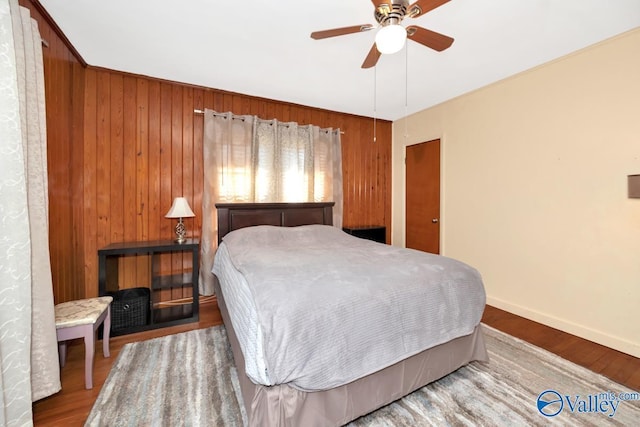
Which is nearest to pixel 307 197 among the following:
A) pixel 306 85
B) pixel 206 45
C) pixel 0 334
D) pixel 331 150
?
pixel 331 150

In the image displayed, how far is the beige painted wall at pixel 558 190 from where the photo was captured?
2.24 meters

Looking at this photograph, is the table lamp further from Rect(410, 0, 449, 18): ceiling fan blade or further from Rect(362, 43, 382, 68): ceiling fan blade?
Rect(410, 0, 449, 18): ceiling fan blade

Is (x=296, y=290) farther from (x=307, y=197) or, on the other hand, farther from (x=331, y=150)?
(x=331, y=150)

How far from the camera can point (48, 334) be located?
5.23ft

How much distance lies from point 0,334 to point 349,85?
3400 mm

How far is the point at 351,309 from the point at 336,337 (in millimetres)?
157

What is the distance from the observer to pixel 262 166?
11.5ft

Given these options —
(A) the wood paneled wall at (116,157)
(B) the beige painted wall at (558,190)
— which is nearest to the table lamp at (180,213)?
(A) the wood paneled wall at (116,157)

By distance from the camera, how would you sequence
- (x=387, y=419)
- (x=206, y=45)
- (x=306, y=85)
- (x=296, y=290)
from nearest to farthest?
1. (x=296, y=290)
2. (x=387, y=419)
3. (x=206, y=45)
4. (x=306, y=85)

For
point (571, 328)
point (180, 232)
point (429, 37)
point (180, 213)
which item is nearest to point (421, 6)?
point (429, 37)

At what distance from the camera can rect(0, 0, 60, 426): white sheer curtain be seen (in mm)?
1324

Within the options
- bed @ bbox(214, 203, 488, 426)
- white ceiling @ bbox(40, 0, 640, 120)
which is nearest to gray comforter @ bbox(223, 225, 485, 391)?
bed @ bbox(214, 203, 488, 426)

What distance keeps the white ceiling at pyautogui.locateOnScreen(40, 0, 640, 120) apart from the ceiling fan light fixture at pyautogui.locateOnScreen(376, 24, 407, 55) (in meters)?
0.58

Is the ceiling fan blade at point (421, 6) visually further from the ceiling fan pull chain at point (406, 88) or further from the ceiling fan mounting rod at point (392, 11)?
the ceiling fan pull chain at point (406, 88)
